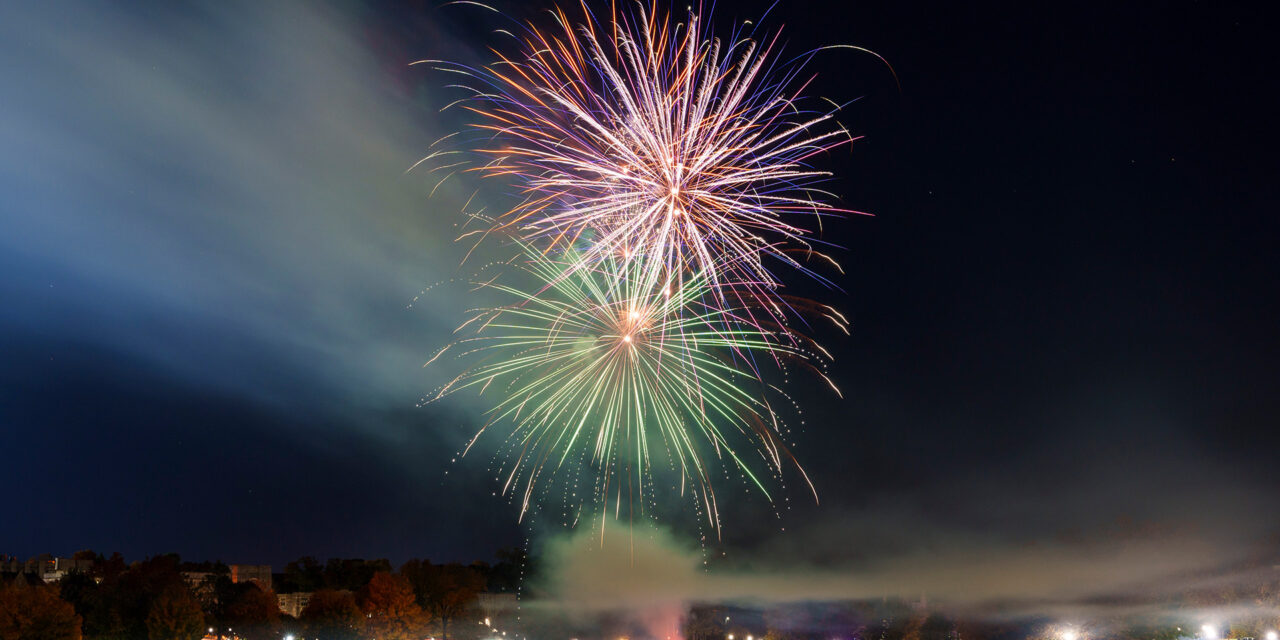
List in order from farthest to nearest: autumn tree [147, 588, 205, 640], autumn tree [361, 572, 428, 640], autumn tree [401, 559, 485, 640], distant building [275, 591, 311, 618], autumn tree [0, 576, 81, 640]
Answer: distant building [275, 591, 311, 618]
autumn tree [401, 559, 485, 640]
autumn tree [361, 572, 428, 640]
autumn tree [147, 588, 205, 640]
autumn tree [0, 576, 81, 640]

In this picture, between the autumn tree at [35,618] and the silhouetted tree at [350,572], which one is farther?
the silhouetted tree at [350,572]

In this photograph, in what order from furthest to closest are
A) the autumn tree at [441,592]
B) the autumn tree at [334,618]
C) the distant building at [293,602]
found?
1. the distant building at [293,602]
2. the autumn tree at [441,592]
3. the autumn tree at [334,618]

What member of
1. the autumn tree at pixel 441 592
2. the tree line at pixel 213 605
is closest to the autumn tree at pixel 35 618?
the tree line at pixel 213 605

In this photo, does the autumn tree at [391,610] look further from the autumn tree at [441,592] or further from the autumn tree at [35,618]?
the autumn tree at [35,618]

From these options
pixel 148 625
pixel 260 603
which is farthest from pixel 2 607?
pixel 260 603

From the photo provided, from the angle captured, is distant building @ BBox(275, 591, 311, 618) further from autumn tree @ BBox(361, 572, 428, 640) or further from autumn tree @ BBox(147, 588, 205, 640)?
autumn tree @ BBox(147, 588, 205, 640)

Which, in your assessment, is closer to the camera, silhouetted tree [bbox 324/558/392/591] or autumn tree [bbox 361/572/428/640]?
autumn tree [bbox 361/572/428/640]

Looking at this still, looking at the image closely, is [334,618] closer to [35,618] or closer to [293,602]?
[35,618]

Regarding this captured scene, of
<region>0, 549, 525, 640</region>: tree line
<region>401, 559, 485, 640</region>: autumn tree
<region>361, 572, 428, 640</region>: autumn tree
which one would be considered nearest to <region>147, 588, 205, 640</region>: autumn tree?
<region>0, 549, 525, 640</region>: tree line
